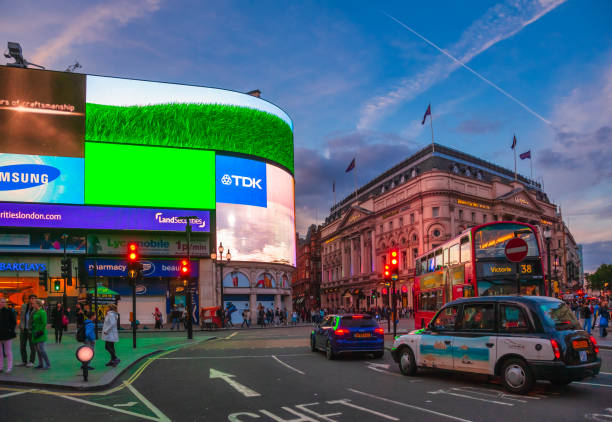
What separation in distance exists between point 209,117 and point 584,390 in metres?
53.1

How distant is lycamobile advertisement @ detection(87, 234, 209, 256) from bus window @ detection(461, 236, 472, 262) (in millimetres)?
38310

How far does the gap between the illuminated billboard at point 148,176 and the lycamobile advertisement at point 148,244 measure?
10.7 ft

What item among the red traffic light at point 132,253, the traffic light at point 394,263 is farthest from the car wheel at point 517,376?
the red traffic light at point 132,253

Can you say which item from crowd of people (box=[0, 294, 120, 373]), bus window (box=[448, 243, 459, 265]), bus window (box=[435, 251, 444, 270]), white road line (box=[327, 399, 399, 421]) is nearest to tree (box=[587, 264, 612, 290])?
bus window (box=[435, 251, 444, 270])

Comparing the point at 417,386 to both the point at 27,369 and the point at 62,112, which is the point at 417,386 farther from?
the point at 62,112

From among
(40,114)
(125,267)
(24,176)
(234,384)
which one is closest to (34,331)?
(234,384)

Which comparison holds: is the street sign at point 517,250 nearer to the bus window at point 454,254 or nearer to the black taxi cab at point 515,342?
the black taxi cab at point 515,342

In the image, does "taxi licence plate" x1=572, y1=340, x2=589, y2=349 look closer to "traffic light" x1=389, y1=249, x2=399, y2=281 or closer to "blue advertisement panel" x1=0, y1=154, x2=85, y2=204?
"traffic light" x1=389, y1=249, x2=399, y2=281

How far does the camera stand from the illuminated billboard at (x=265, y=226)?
5775cm

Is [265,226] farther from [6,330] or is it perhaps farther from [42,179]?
[6,330]

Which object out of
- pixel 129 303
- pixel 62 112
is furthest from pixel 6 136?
pixel 129 303

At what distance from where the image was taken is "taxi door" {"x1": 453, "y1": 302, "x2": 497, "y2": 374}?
10.6 meters

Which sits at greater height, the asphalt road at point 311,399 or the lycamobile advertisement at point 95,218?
the lycamobile advertisement at point 95,218

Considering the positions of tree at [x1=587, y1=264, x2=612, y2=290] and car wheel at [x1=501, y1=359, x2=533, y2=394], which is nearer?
car wheel at [x1=501, y1=359, x2=533, y2=394]
